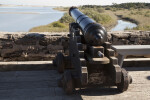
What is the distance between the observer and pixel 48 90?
353cm

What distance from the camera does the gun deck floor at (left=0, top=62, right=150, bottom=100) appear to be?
3309 millimetres

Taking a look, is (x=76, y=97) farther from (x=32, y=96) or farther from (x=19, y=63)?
(x=19, y=63)

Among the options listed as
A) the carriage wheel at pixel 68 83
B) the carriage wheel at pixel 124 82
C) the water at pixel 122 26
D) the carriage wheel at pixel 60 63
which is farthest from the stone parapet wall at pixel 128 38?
the water at pixel 122 26

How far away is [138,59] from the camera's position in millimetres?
4941

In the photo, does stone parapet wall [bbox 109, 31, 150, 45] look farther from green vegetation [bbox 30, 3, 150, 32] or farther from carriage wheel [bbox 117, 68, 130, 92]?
green vegetation [bbox 30, 3, 150, 32]

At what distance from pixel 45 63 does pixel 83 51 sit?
1464 millimetres

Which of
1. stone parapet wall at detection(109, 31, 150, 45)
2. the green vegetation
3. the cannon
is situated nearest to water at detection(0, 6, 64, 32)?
the green vegetation

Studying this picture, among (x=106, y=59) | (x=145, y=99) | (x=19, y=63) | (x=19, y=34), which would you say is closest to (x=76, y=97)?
(x=106, y=59)

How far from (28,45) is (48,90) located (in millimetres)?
1453

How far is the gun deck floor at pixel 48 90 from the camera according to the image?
3.31 metres

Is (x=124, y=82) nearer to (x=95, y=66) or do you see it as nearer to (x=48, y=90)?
(x=95, y=66)

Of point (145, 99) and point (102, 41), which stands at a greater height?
point (102, 41)

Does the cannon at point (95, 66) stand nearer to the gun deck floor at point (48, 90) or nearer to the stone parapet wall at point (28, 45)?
the gun deck floor at point (48, 90)

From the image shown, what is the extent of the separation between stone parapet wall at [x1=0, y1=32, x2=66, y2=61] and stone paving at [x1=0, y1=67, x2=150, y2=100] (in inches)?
21.0
